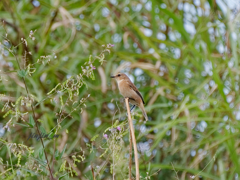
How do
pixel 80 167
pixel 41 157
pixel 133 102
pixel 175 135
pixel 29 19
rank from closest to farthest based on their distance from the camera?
pixel 41 157 → pixel 133 102 → pixel 80 167 → pixel 175 135 → pixel 29 19

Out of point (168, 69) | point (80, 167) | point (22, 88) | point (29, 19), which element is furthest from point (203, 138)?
point (29, 19)

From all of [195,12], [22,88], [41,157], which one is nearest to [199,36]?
[195,12]

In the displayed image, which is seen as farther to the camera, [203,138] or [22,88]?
[22,88]

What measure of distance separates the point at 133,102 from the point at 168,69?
80cm

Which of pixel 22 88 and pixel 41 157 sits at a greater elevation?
pixel 22 88

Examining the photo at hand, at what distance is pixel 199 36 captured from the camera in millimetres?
3730

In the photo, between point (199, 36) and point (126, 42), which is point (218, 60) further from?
point (126, 42)

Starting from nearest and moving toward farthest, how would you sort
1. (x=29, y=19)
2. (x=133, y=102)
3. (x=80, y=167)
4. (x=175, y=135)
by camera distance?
(x=133, y=102), (x=80, y=167), (x=175, y=135), (x=29, y=19)

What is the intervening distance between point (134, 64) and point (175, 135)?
807 mm

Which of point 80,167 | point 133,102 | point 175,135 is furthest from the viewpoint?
point 175,135

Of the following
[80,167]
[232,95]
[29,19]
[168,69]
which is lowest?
[80,167]

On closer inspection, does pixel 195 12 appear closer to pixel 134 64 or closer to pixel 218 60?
pixel 218 60

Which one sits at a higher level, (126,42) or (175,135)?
(126,42)

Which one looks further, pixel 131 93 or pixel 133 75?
pixel 133 75
